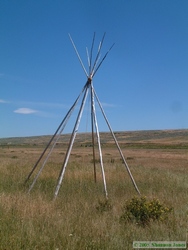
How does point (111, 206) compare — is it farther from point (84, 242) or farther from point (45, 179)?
point (45, 179)

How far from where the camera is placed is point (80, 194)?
745cm

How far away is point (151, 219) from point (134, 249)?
4.99 feet

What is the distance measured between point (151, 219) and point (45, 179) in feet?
17.7

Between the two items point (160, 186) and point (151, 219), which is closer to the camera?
point (151, 219)

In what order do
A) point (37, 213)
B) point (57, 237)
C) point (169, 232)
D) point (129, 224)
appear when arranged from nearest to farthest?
1. point (57, 237)
2. point (169, 232)
3. point (129, 224)
4. point (37, 213)

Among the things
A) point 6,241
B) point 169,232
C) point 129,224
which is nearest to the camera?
point 6,241

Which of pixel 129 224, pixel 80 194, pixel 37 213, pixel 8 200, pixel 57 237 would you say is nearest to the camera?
pixel 57 237

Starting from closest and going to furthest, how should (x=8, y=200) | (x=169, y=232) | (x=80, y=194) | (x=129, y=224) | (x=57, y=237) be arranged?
(x=57, y=237), (x=169, y=232), (x=129, y=224), (x=8, y=200), (x=80, y=194)

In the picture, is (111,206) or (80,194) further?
(80,194)

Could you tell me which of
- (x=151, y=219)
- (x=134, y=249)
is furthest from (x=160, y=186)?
(x=134, y=249)

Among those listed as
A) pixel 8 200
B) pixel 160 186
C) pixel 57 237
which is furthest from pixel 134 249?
pixel 160 186

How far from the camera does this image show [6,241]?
144 inches

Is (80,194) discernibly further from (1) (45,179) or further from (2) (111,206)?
(1) (45,179)

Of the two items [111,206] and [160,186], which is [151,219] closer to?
[111,206]
